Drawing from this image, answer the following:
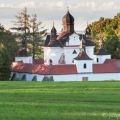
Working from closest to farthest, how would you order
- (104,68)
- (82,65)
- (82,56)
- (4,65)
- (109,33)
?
1. (4,65)
2. (82,65)
3. (104,68)
4. (82,56)
5. (109,33)

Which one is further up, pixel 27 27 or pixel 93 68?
pixel 27 27

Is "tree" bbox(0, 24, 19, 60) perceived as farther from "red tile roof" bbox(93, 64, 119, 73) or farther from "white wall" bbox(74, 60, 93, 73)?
"red tile roof" bbox(93, 64, 119, 73)

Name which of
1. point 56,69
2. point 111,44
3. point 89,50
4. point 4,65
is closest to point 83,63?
point 56,69

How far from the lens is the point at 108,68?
7519cm

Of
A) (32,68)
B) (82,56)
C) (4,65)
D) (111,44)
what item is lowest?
(32,68)

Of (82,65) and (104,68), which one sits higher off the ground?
(82,65)

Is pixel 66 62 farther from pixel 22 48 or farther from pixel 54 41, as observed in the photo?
pixel 22 48

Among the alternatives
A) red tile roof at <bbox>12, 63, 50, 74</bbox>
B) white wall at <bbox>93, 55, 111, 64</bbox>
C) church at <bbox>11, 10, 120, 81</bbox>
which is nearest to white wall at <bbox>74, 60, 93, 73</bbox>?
church at <bbox>11, 10, 120, 81</bbox>

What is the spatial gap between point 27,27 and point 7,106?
84018mm

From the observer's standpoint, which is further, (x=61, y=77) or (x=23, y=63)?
(x=23, y=63)

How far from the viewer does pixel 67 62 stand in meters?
80.8

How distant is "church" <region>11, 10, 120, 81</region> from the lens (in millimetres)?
72375

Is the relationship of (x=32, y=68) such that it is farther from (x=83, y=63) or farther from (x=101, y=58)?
(x=101, y=58)

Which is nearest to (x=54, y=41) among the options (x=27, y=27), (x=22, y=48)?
(x=22, y=48)
